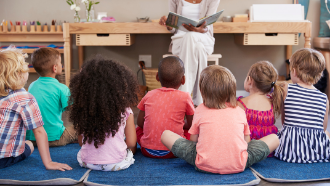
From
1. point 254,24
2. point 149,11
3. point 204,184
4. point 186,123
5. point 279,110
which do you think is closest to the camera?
point 204,184

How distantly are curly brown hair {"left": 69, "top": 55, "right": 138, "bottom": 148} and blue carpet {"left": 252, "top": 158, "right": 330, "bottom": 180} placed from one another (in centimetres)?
62

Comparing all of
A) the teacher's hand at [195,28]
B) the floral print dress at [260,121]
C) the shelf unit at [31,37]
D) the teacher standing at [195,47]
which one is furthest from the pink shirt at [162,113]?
the shelf unit at [31,37]

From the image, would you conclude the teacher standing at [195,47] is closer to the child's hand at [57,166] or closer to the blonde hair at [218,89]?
the blonde hair at [218,89]

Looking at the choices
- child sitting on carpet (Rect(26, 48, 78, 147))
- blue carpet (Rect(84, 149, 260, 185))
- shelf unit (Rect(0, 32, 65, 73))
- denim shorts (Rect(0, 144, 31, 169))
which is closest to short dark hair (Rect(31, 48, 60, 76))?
child sitting on carpet (Rect(26, 48, 78, 147))

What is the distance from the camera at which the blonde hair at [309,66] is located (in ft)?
4.42

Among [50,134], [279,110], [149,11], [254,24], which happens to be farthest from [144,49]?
[279,110]

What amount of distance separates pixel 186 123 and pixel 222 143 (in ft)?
1.33

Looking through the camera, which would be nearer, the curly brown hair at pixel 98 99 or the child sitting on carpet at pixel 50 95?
the curly brown hair at pixel 98 99

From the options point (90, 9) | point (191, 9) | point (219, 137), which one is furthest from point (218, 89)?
point (90, 9)

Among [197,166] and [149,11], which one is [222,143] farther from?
[149,11]

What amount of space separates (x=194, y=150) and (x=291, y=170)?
40 cm

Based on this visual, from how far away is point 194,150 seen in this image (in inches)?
46.9

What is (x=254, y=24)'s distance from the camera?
7.93ft

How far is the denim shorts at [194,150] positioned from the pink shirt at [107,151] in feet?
0.73
